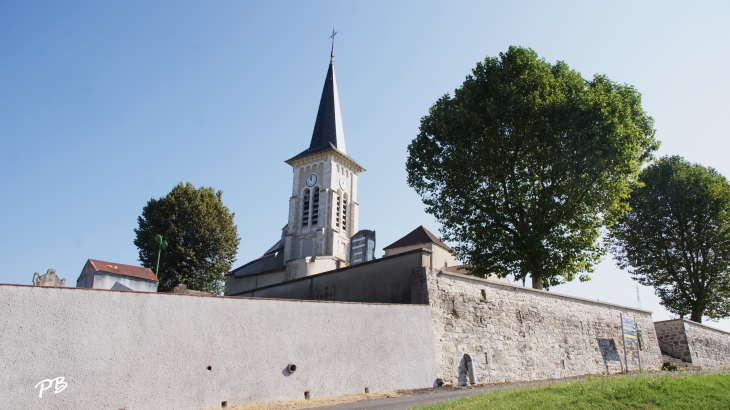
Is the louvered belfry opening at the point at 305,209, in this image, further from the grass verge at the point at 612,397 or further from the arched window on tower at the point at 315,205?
the grass verge at the point at 612,397

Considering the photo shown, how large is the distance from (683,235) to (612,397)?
21.4 metres

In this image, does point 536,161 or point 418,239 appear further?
point 418,239

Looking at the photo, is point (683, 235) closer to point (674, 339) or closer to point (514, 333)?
point (674, 339)

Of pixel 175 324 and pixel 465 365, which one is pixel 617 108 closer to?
pixel 465 365

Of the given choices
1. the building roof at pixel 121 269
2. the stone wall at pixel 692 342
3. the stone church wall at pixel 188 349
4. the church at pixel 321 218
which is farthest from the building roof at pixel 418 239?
the stone church wall at pixel 188 349

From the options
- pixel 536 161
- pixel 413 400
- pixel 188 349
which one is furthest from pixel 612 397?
pixel 536 161

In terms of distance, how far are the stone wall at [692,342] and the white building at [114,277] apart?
78.4 ft

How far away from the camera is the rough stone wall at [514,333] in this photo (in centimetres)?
1376

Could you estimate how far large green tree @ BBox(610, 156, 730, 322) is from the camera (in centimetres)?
2555

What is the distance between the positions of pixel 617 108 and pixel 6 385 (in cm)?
1861

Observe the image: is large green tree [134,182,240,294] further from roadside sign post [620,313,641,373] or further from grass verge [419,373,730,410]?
grass verge [419,373,730,410]

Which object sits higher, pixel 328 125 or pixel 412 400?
pixel 328 125

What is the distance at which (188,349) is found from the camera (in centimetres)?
968

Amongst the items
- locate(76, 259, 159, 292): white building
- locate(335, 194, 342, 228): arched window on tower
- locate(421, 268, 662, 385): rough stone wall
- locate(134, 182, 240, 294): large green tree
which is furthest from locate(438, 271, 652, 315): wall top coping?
locate(335, 194, 342, 228): arched window on tower
